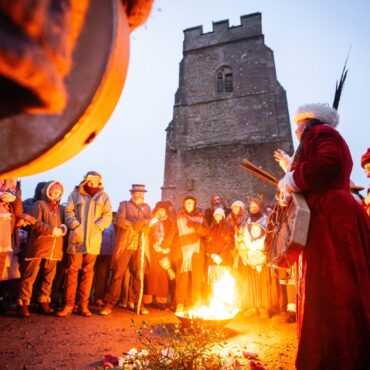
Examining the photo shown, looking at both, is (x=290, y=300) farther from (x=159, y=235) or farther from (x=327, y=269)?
(x=327, y=269)

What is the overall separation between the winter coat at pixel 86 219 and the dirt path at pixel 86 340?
48.1 inches

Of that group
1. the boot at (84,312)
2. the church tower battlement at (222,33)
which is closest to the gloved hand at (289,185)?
the boot at (84,312)

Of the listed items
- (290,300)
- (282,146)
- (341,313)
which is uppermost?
(282,146)

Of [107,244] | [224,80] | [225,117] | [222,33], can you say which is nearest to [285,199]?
[107,244]

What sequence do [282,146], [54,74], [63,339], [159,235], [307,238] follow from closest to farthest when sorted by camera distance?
[54,74] < [307,238] < [63,339] < [159,235] < [282,146]

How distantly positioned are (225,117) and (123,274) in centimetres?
1520

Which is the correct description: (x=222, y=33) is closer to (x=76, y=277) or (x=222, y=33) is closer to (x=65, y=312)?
(x=76, y=277)

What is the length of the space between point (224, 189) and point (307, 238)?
1487 cm

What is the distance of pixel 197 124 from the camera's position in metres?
18.8

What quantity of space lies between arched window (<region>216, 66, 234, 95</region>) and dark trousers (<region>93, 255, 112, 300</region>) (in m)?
15.9

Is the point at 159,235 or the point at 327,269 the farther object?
the point at 159,235

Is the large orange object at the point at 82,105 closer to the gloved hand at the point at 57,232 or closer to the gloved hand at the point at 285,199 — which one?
the gloved hand at the point at 285,199

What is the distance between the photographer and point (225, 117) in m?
18.4

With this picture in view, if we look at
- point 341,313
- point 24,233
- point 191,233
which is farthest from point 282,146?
point 341,313
